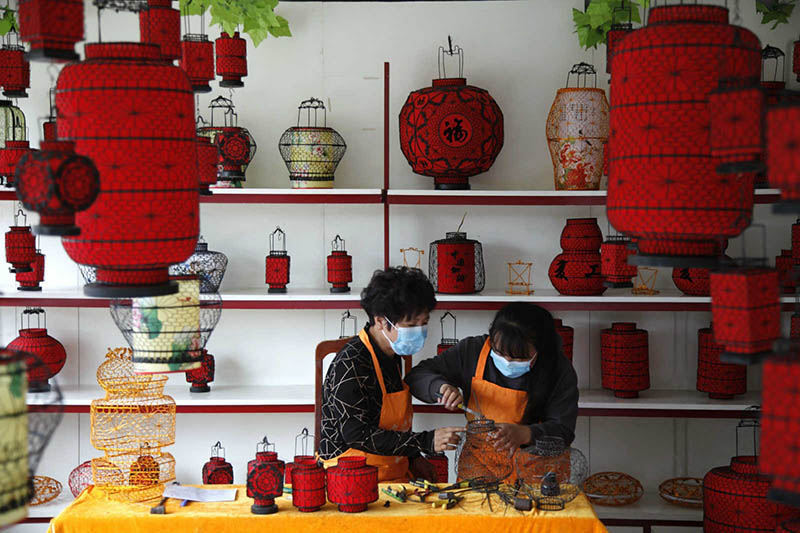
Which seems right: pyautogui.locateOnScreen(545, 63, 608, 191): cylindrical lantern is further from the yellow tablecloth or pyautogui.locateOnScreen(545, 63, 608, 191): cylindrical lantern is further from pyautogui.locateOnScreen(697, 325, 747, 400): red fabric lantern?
the yellow tablecloth

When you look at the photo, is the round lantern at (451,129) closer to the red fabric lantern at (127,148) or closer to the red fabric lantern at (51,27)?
the red fabric lantern at (127,148)

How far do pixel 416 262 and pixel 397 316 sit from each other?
125 cm

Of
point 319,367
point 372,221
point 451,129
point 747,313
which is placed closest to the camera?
point 747,313

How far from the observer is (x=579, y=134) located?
391 centimetres

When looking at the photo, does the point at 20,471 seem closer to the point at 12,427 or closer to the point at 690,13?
the point at 12,427

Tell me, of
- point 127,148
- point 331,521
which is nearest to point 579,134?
point 331,521

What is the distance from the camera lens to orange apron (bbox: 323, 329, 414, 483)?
3082 millimetres

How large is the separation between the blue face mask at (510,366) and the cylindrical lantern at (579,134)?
1.08 m

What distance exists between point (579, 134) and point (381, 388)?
61.8 inches

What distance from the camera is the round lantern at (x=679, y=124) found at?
1458 millimetres

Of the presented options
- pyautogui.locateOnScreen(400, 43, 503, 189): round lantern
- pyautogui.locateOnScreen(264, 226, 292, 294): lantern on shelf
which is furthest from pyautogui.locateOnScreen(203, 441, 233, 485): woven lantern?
pyautogui.locateOnScreen(400, 43, 503, 189): round lantern

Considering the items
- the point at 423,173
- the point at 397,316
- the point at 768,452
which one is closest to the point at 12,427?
the point at 768,452

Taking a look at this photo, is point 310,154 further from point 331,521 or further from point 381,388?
point 331,521

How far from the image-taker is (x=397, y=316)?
3.03 m
